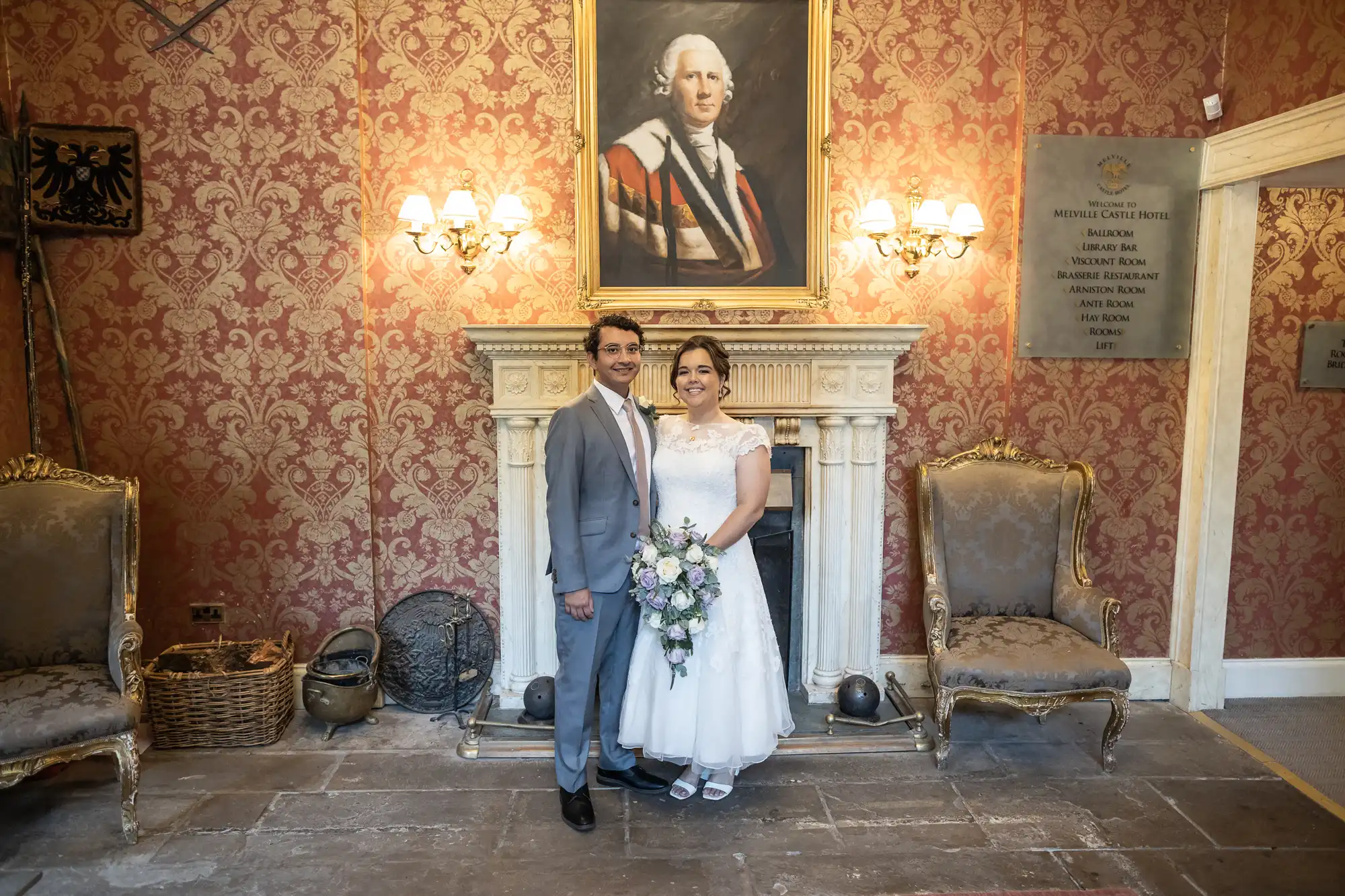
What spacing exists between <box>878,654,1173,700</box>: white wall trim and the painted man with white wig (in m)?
1.92

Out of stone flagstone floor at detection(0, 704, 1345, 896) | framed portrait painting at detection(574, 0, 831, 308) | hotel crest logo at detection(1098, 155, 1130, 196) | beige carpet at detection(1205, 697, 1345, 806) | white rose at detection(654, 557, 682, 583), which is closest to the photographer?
stone flagstone floor at detection(0, 704, 1345, 896)

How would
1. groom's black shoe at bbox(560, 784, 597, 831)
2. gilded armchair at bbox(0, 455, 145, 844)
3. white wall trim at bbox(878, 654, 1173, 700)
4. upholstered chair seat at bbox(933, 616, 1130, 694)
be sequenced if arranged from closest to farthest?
groom's black shoe at bbox(560, 784, 597, 831)
gilded armchair at bbox(0, 455, 145, 844)
upholstered chair seat at bbox(933, 616, 1130, 694)
white wall trim at bbox(878, 654, 1173, 700)

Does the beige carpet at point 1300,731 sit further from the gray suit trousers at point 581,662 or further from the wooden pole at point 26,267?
the wooden pole at point 26,267

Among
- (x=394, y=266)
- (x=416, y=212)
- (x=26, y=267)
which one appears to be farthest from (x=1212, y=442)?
(x=26, y=267)

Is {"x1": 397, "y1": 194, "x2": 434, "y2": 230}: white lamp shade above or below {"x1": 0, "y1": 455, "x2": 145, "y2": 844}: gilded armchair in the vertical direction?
above

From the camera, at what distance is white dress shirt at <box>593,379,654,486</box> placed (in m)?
2.99

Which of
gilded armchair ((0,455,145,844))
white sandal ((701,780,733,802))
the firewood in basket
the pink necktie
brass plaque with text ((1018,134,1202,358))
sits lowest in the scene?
white sandal ((701,780,733,802))

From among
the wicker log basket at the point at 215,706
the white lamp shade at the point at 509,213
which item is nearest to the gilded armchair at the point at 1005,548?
the white lamp shade at the point at 509,213

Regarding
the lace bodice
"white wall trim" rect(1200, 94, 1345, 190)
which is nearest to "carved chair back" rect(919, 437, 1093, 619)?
the lace bodice

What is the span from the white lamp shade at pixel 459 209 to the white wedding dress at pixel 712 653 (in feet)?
4.36

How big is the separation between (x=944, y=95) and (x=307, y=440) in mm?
3331

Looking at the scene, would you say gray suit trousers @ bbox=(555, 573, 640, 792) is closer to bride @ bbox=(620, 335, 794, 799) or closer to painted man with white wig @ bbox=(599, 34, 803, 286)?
bride @ bbox=(620, 335, 794, 799)

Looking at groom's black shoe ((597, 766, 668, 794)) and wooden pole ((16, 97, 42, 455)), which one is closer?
groom's black shoe ((597, 766, 668, 794))

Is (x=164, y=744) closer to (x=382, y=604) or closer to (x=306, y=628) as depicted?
(x=306, y=628)
